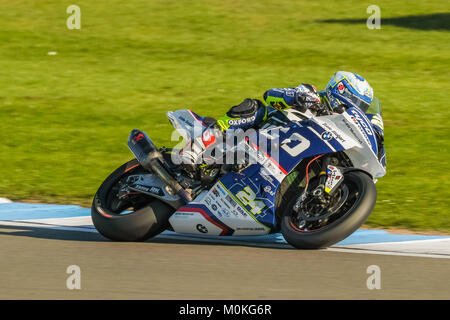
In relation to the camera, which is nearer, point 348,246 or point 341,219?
point 341,219

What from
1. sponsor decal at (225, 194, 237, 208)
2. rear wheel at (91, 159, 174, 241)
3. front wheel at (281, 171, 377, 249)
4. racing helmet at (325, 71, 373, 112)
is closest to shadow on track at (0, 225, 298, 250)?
rear wheel at (91, 159, 174, 241)

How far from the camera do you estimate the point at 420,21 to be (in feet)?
76.0

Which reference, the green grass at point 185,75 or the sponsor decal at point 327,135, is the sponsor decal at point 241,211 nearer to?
the sponsor decal at point 327,135

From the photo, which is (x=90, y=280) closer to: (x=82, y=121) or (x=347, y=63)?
(x=82, y=121)

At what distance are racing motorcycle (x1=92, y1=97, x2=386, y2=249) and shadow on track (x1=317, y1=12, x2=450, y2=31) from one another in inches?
621

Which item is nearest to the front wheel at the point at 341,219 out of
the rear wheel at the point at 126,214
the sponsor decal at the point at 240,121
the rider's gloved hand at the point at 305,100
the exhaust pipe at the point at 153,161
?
the rider's gloved hand at the point at 305,100

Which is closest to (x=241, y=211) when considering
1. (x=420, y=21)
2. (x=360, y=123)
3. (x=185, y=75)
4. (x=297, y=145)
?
(x=297, y=145)

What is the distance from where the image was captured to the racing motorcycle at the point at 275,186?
6.80 m

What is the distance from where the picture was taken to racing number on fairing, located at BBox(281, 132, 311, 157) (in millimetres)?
7020

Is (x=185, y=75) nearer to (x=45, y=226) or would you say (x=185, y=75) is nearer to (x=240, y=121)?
(x=45, y=226)

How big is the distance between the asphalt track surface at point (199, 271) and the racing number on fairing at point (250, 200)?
1.18ft

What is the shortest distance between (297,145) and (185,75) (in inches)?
425
